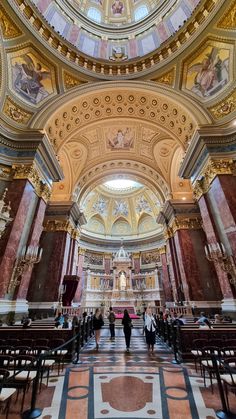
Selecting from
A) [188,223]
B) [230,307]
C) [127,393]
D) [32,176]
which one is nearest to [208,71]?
[188,223]

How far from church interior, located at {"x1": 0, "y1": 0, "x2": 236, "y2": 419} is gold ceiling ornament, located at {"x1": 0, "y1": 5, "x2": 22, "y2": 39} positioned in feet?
0.16

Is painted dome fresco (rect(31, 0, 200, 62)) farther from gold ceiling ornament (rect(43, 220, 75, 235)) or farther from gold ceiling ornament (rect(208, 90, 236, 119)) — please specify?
gold ceiling ornament (rect(43, 220, 75, 235))

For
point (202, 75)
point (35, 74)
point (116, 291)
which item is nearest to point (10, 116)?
point (35, 74)

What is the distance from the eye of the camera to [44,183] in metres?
10.8

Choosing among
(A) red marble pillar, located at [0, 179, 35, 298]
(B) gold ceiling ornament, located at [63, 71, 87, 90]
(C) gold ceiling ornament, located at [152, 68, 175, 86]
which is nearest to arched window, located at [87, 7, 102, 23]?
(B) gold ceiling ornament, located at [63, 71, 87, 90]

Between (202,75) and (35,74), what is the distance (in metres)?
8.71

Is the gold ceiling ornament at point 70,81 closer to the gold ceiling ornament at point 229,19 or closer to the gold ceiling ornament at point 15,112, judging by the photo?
the gold ceiling ornament at point 15,112

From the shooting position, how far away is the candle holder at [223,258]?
7.75 metres

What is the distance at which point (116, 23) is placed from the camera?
1524 centimetres

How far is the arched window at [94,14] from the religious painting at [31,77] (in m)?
7.62

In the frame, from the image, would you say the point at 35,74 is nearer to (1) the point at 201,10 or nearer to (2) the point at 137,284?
(1) the point at 201,10

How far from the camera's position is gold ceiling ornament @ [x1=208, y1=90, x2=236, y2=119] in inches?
387

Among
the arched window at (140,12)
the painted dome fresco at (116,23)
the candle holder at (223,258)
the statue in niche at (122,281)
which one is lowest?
the candle holder at (223,258)

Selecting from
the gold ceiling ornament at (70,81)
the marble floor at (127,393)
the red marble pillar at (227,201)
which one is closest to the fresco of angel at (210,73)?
the red marble pillar at (227,201)
